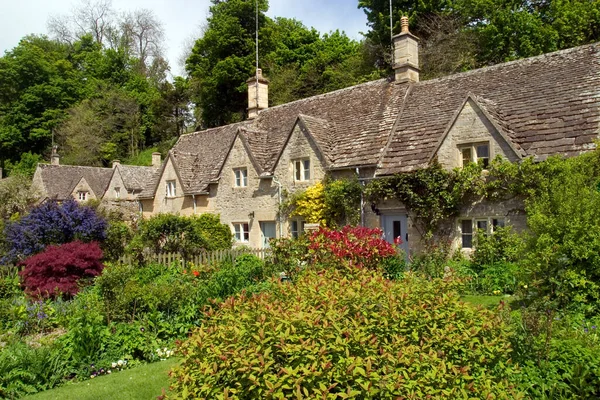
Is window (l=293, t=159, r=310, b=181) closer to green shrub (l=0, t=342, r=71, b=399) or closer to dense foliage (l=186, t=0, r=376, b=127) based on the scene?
green shrub (l=0, t=342, r=71, b=399)

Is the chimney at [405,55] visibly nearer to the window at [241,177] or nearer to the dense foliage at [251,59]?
→ the window at [241,177]

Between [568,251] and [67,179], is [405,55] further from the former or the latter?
[67,179]

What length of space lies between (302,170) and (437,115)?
6857 mm

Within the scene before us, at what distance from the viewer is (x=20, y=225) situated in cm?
1750

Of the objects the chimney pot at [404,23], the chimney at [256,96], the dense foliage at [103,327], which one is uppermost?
the chimney pot at [404,23]

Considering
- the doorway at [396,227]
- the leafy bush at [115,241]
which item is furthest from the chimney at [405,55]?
the leafy bush at [115,241]

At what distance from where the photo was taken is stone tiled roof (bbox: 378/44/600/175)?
1571 centimetres

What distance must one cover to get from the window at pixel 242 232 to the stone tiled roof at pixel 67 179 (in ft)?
92.7

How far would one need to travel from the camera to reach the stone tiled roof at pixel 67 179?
Result: 48.8 m

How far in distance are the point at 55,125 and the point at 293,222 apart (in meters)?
55.1

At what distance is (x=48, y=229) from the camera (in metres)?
17.0

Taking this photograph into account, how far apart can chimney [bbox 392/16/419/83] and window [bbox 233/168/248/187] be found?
9.74 metres

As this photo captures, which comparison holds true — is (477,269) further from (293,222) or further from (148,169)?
(148,169)

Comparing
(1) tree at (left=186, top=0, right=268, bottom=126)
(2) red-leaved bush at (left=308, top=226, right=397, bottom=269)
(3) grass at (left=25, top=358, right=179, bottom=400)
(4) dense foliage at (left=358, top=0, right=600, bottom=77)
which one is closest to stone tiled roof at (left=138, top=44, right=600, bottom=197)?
(2) red-leaved bush at (left=308, top=226, right=397, bottom=269)
